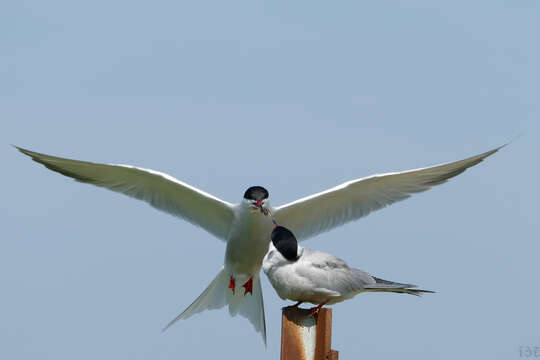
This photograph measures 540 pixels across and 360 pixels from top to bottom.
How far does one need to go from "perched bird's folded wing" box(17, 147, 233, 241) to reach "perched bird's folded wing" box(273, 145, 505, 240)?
698 mm

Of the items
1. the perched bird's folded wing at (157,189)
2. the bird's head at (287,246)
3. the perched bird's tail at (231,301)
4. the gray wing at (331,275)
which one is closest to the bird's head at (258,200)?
the perched bird's folded wing at (157,189)

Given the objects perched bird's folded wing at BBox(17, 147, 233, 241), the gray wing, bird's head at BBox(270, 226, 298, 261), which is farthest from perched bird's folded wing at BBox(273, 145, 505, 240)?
the gray wing

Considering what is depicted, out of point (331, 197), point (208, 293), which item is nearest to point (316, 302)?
point (331, 197)

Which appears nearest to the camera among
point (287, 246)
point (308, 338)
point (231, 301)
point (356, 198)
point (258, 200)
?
point (308, 338)

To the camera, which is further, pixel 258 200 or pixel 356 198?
pixel 356 198

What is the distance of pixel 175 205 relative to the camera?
30.0 feet

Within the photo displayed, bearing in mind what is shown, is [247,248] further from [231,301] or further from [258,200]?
[231,301]

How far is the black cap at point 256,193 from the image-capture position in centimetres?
857

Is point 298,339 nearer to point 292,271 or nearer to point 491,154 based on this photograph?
point 292,271

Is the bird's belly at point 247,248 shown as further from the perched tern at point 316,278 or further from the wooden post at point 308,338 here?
the wooden post at point 308,338

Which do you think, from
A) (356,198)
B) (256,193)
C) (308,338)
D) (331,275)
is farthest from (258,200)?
(308,338)

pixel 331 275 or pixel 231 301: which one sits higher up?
pixel 231 301

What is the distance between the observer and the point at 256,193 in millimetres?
8586

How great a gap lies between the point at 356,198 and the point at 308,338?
160 inches
